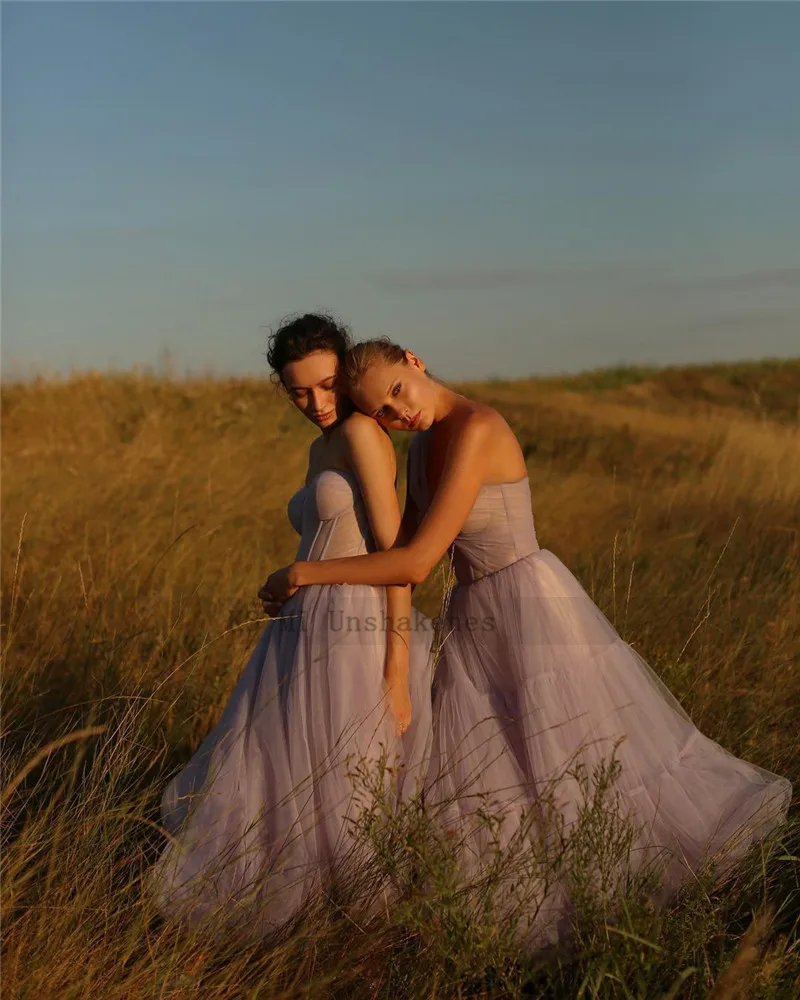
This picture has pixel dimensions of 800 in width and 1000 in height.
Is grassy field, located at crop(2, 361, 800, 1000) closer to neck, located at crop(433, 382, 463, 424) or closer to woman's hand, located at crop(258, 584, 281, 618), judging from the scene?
woman's hand, located at crop(258, 584, 281, 618)

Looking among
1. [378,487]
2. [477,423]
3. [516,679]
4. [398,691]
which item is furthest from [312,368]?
[516,679]

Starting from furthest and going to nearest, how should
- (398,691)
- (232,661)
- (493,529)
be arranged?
(232,661) → (493,529) → (398,691)

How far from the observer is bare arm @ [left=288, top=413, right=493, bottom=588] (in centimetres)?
275

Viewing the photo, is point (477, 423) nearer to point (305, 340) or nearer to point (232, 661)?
point (305, 340)

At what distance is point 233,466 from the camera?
9094mm

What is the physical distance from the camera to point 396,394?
285 cm

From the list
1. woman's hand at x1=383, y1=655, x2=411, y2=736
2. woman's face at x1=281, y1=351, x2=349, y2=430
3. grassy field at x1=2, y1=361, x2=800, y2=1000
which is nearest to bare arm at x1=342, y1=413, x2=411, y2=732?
woman's hand at x1=383, y1=655, x2=411, y2=736

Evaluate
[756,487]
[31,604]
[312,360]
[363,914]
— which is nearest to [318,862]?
[363,914]

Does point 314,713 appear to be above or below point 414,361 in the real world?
below

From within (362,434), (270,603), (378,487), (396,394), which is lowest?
(270,603)

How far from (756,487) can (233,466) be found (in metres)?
4.42

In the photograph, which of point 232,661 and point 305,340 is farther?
point 232,661

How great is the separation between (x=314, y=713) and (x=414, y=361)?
1033mm

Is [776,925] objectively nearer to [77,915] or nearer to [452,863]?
[452,863]
